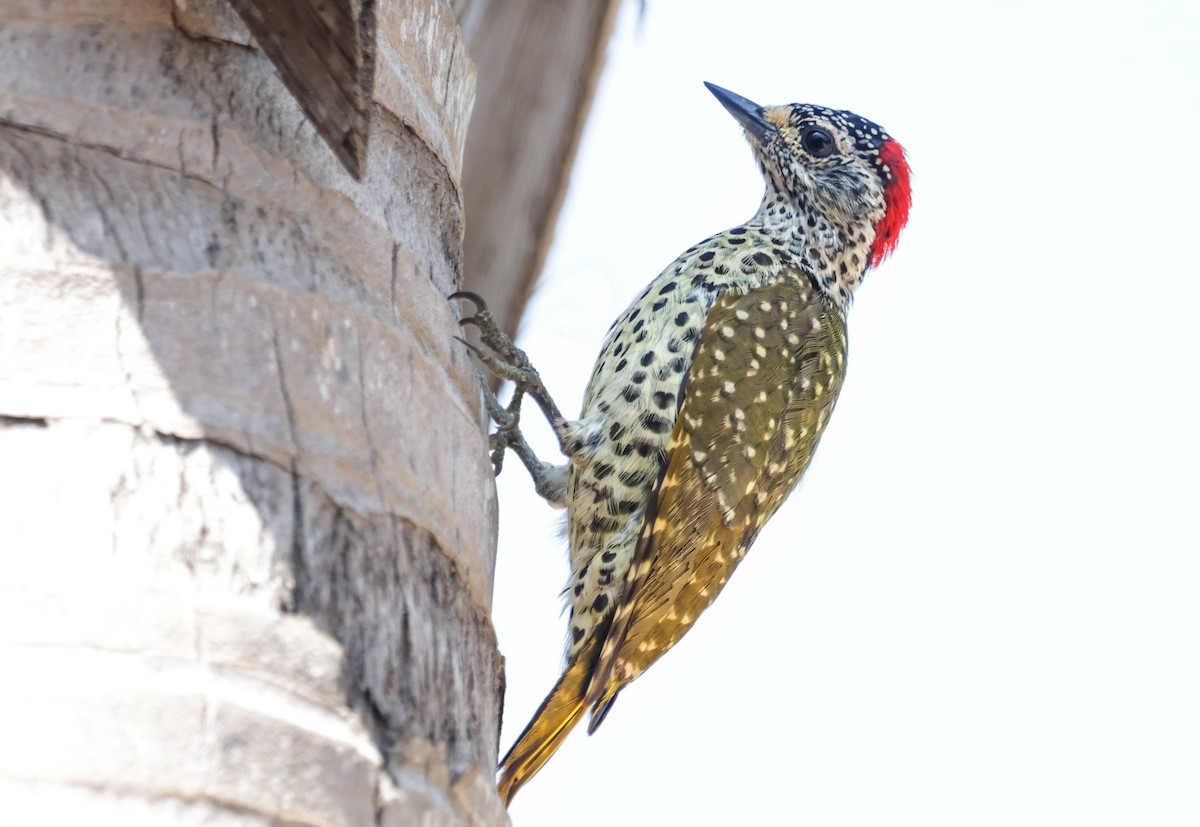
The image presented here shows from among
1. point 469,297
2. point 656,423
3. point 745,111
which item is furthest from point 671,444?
point 745,111

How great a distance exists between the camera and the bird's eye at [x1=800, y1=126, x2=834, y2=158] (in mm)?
5145

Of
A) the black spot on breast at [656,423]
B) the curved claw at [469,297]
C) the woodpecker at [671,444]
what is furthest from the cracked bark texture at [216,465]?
the black spot on breast at [656,423]

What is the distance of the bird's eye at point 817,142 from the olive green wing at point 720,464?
2.98 ft

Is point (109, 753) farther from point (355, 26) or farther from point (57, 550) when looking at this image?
point (355, 26)

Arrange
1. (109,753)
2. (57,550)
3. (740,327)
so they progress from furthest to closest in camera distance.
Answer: (740,327)
(57,550)
(109,753)

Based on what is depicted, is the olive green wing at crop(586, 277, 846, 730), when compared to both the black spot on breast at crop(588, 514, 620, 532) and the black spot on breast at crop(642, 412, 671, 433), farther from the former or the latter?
the black spot on breast at crop(588, 514, 620, 532)

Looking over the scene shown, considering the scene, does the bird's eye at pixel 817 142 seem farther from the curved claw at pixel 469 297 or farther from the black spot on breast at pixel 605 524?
the curved claw at pixel 469 297

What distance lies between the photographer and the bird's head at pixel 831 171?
4977 millimetres

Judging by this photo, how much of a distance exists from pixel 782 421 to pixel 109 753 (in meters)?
3.10

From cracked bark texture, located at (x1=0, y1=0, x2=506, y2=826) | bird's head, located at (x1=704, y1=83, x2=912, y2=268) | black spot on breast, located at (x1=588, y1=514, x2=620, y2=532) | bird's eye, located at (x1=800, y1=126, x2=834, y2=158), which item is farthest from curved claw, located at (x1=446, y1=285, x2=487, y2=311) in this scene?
bird's eye, located at (x1=800, y1=126, x2=834, y2=158)

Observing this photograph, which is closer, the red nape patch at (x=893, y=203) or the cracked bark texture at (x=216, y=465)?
the cracked bark texture at (x=216, y=465)

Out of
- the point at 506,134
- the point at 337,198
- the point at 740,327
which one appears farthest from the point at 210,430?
the point at 506,134

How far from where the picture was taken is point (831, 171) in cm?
509

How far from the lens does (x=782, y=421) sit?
4242mm
